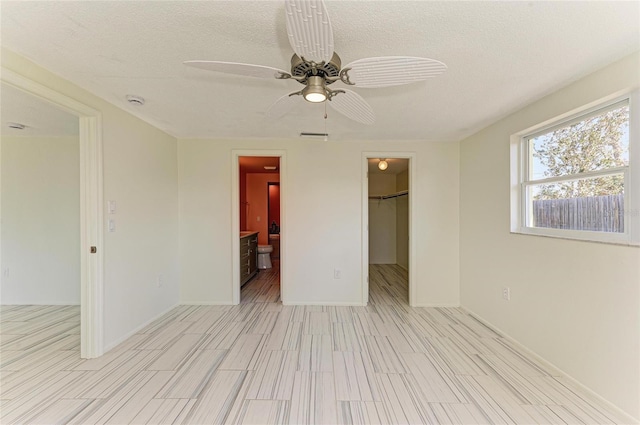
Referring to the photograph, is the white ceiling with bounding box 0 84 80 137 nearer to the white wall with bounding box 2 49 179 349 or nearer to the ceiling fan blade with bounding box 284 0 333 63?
the white wall with bounding box 2 49 179 349

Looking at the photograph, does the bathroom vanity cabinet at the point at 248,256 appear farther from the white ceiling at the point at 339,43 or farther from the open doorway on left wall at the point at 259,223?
the white ceiling at the point at 339,43

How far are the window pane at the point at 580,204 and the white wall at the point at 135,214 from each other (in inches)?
152

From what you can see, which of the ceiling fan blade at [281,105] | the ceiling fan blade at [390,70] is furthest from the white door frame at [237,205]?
the ceiling fan blade at [390,70]

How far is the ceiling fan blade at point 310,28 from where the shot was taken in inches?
37.2

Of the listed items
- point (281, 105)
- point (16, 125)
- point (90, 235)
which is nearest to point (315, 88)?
point (281, 105)

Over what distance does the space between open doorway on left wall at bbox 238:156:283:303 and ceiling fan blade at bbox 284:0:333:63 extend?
3.49 metres

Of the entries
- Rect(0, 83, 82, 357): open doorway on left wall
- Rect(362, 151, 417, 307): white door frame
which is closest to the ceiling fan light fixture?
Rect(362, 151, 417, 307): white door frame

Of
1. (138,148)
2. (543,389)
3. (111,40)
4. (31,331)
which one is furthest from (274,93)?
(31,331)

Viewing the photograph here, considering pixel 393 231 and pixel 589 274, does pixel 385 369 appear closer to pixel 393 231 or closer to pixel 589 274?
pixel 589 274

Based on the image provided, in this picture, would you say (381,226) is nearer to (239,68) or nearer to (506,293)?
(506,293)

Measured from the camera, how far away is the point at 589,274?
176 centimetres

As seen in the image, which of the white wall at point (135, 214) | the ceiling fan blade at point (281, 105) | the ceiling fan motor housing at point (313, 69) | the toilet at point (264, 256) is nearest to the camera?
the ceiling fan motor housing at point (313, 69)

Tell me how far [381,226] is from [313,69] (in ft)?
17.3

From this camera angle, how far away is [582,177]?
1.89 m
